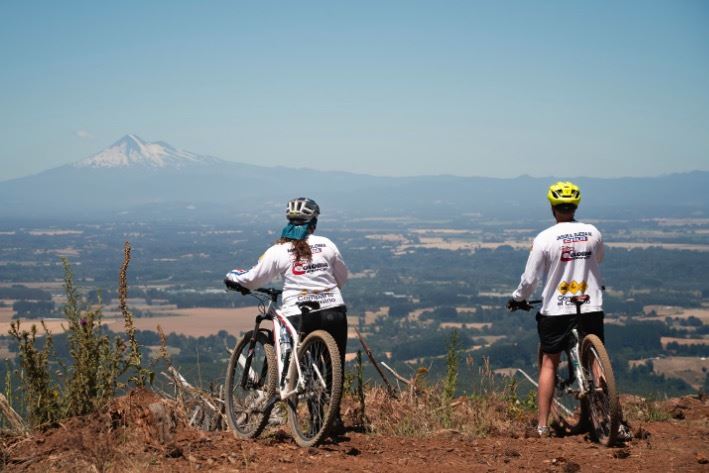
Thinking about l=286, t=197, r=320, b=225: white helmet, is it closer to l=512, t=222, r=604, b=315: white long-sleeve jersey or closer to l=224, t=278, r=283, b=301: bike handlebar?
l=224, t=278, r=283, b=301: bike handlebar

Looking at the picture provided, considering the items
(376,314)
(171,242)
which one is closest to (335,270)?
(376,314)

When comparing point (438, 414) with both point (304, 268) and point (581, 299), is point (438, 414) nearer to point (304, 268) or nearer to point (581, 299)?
point (581, 299)

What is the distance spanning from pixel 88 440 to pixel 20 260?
12668 centimetres

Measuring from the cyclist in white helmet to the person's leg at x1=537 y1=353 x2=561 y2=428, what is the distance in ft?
4.95

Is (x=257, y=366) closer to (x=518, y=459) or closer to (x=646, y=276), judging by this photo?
(x=518, y=459)

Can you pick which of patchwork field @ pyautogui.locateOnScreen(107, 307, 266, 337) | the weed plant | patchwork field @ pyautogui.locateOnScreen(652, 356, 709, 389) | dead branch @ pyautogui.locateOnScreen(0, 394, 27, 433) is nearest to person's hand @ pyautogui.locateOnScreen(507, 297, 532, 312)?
the weed plant

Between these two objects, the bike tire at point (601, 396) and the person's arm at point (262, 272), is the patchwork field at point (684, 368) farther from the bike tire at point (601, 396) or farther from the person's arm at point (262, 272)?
the person's arm at point (262, 272)

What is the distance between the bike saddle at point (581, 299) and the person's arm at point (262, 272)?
2.16 meters

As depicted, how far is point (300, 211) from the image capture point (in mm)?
6297

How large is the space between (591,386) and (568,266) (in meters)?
0.87

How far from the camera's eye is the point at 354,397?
7227mm

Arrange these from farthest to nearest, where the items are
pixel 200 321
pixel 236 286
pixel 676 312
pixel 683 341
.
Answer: pixel 676 312 < pixel 200 321 < pixel 683 341 < pixel 236 286

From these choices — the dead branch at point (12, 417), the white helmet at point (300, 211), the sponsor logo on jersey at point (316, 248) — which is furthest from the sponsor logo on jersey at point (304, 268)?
the dead branch at point (12, 417)

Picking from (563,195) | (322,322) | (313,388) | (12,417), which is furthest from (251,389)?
(563,195)
